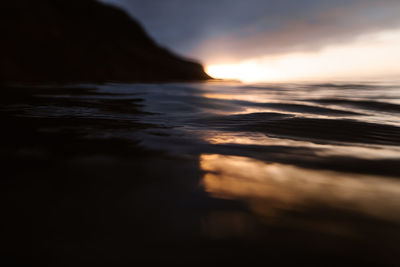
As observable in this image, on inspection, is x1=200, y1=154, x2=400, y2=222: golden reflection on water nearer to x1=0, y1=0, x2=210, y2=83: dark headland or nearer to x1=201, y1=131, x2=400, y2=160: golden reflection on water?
x1=201, y1=131, x2=400, y2=160: golden reflection on water

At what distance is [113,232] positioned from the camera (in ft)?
1.67

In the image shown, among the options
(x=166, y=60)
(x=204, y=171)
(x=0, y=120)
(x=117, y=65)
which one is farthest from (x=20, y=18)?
(x=204, y=171)

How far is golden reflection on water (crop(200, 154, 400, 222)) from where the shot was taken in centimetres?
63

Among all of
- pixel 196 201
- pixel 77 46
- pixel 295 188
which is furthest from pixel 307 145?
pixel 77 46

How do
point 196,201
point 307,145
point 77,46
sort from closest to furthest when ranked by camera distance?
point 196,201 < point 307,145 < point 77,46

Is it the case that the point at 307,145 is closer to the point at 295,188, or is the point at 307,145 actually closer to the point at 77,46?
the point at 295,188

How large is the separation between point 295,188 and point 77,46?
2513 cm

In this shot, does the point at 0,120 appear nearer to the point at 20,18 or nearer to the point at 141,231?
the point at 141,231

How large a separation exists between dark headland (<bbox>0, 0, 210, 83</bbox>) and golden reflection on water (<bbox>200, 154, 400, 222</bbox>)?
14245 mm

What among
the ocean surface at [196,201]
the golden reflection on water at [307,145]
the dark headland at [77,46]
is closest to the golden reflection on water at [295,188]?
the ocean surface at [196,201]

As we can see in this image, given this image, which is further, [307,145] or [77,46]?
[77,46]

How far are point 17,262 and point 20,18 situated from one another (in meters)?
24.5

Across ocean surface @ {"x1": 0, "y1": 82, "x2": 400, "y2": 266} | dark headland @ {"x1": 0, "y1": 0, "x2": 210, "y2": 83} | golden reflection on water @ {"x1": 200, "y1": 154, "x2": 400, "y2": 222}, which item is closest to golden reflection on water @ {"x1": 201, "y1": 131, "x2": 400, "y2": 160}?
ocean surface @ {"x1": 0, "y1": 82, "x2": 400, "y2": 266}

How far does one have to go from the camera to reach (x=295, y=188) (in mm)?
734
